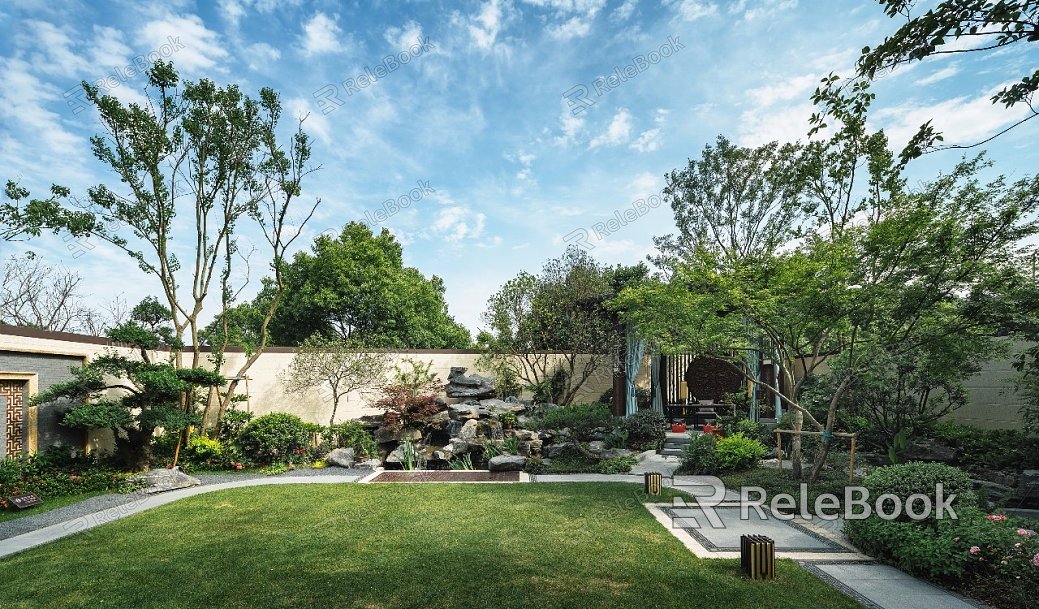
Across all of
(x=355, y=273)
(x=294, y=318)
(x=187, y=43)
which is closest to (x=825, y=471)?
(x=187, y=43)

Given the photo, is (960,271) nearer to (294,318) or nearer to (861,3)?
(861,3)

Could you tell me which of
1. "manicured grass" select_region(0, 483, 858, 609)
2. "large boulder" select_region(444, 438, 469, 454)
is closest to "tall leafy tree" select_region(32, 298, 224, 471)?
"manicured grass" select_region(0, 483, 858, 609)

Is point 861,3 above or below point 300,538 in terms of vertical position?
above

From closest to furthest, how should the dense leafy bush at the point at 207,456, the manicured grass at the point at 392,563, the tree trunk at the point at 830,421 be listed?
1. the manicured grass at the point at 392,563
2. the tree trunk at the point at 830,421
3. the dense leafy bush at the point at 207,456

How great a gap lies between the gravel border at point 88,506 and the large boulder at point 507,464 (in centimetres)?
251

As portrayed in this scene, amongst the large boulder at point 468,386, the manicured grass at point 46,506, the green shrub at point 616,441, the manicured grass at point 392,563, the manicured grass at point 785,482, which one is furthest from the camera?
the large boulder at point 468,386

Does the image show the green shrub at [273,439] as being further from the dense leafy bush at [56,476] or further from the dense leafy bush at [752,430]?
the dense leafy bush at [752,430]

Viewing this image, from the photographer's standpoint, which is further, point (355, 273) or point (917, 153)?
point (355, 273)

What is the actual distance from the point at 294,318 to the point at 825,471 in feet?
68.8

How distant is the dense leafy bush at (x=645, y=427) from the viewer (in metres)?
11.2

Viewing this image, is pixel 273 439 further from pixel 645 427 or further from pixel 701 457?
pixel 701 457

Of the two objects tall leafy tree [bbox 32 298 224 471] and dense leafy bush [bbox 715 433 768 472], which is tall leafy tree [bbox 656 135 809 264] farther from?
tall leafy tree [bbox 32 298 224 471]

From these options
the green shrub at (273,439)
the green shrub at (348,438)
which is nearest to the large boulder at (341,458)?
the green shrub at (348,438)

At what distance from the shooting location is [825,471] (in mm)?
7988
